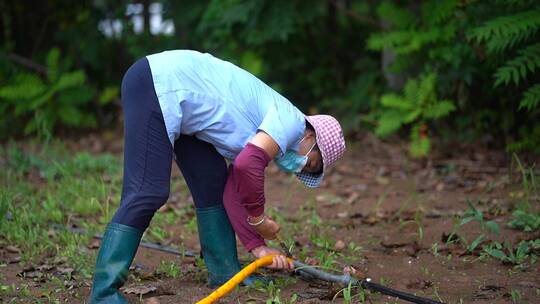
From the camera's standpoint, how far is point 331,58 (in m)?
8.23

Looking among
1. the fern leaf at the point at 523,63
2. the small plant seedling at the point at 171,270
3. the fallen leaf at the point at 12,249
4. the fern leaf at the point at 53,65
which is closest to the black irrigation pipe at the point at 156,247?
the small plant seedling at the point at 171,270

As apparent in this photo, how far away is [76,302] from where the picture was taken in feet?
10.5

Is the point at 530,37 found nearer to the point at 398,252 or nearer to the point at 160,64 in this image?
the point at 398,252

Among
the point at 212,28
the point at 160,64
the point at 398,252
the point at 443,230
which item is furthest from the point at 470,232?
the point at 212,28

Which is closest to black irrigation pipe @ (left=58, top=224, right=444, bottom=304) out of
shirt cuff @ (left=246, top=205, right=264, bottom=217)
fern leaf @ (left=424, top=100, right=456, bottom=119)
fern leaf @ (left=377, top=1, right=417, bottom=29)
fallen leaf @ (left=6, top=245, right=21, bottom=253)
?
shirt cuff @ (left=246, top=205, right=264, bottom=217)

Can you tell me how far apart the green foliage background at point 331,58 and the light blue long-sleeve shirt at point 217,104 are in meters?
2.33

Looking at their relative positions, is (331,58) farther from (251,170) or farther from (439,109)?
(251,170)

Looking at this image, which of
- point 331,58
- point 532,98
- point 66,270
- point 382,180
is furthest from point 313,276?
point 331,58

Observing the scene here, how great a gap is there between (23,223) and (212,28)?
12.0ft

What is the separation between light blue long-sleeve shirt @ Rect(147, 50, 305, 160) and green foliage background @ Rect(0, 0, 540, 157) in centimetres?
233

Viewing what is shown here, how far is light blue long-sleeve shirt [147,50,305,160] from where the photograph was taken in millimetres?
3020

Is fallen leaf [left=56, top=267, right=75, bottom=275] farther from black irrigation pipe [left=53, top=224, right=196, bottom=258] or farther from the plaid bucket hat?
the plaid bucket hat

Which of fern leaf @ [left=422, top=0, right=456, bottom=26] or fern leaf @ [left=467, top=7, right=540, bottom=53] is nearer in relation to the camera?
fern leaf @ [left=467, top=7, right=540, bottom=53]

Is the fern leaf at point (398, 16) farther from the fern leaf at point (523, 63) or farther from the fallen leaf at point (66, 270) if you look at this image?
the fallen leaf at point (66, 270)
